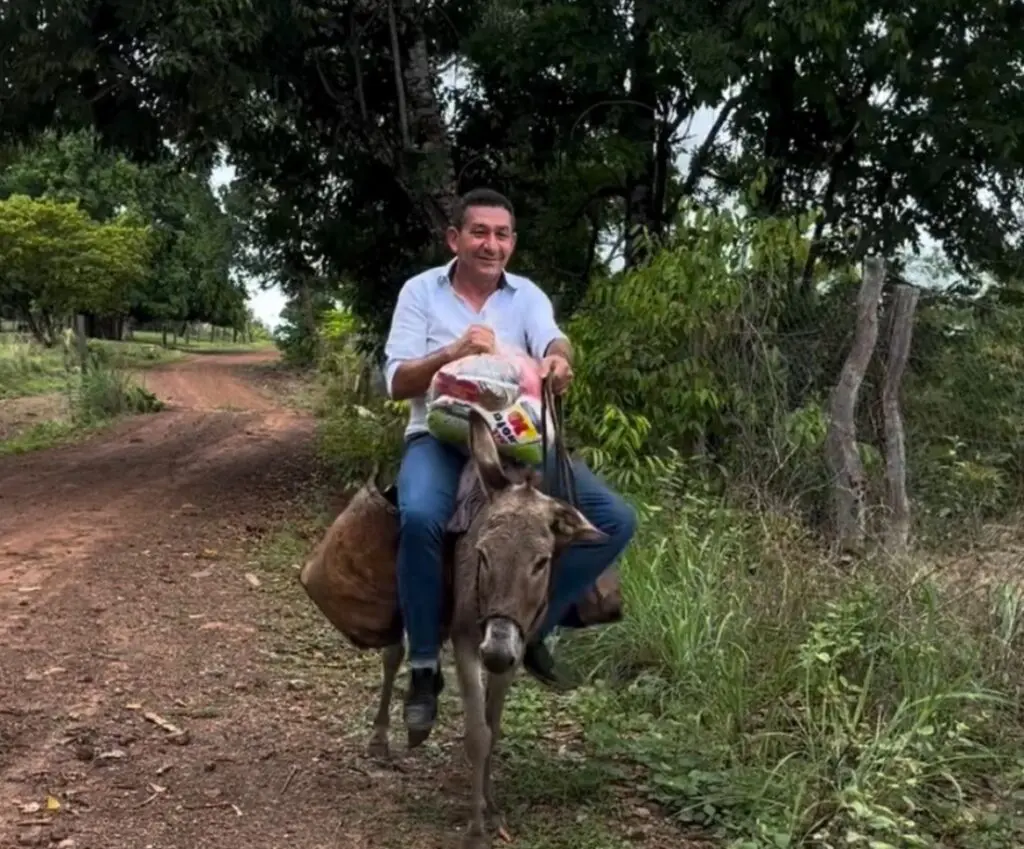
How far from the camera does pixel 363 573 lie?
4.25 meters

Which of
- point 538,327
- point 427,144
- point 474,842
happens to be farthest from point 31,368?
point 474,842

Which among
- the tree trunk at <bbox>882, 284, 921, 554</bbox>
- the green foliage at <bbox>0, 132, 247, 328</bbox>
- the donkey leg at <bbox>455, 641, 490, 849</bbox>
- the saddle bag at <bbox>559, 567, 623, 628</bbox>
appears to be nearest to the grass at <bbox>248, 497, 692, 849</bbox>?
the donkey leg at <bbox>455, 641, 490, 849</bbox>

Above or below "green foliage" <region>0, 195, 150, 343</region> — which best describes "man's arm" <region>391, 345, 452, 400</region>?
below

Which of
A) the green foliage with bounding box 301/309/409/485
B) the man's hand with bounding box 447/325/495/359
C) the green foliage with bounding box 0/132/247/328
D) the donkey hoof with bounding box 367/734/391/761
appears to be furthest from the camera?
the green foliage with bounding box 0/132/247/328

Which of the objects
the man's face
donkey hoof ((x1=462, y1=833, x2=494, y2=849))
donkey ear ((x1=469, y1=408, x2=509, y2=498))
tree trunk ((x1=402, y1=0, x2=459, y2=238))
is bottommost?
donkey hoof ((x1=462, y1=833, x2=494, y2=849))

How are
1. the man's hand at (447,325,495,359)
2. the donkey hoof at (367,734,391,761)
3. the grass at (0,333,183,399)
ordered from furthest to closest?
1. the grass at (0,333,183,399)
2. the donkey hoof at (367,734,391,761)
3. the man's hand at (447,325,495,359)

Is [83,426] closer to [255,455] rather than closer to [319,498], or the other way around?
[255,455]

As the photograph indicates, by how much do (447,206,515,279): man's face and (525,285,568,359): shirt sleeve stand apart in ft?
0.63

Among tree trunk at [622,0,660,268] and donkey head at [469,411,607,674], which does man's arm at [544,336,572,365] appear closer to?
donkey head at [469,411,607,674]

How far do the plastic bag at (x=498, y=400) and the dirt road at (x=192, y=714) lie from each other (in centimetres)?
134

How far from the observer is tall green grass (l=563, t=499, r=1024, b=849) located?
400 cm

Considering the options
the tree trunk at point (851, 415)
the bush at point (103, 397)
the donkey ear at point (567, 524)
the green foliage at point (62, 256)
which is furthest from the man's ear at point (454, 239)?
the green foliage at point (62, 256)

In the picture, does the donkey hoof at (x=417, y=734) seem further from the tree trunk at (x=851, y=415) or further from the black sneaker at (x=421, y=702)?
the tree trunk at (x=851, y=415)

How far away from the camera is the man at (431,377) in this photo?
391 cm
